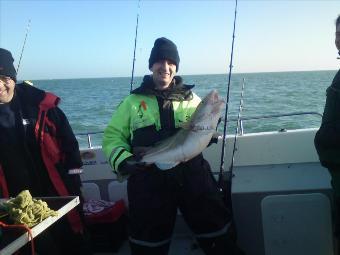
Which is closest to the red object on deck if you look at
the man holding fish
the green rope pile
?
the man holding fish

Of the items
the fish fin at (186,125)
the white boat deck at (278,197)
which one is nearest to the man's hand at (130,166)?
the fish fin at (186,125)

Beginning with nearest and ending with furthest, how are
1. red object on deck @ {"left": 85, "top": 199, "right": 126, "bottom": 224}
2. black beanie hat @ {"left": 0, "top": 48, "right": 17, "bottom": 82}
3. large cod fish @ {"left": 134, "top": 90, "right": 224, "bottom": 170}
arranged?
large cod fish @ {"left": 134, "top": 90, "right": 224, "bottom": 170}
black beanie hat @ {"left": 0, "top": 48, "right": 17, "bottom": 82}
red object on deck @ {"left": 85, "top": 199, "right": 126, "bottom": 224}

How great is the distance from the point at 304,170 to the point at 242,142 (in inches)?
32.0

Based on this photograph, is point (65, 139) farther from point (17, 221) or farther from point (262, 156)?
point (262, 156)

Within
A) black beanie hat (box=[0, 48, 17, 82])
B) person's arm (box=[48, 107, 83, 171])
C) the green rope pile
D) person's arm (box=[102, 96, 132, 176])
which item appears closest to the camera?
the green rope pile

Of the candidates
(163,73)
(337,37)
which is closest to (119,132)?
(163,73)

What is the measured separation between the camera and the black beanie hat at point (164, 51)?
3.76 metres

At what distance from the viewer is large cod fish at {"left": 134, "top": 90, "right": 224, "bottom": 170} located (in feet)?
11.4

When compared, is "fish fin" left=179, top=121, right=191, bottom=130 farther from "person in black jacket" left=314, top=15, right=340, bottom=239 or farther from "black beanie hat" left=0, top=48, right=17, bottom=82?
"black beanie hat" left=0, top=48, right=17, bottom=82

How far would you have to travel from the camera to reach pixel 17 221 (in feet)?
8.66

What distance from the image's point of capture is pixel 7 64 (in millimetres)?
3691

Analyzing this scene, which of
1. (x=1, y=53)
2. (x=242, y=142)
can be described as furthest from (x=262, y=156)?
(x=1, y=53)

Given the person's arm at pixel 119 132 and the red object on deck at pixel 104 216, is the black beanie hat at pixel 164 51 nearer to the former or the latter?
the person's arm at pixel 119 132

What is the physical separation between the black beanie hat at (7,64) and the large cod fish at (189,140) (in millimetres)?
1426
